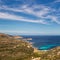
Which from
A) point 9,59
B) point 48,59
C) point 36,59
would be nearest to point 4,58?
point 9,59

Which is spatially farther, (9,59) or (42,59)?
(9,59)

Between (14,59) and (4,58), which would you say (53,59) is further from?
(4,58)

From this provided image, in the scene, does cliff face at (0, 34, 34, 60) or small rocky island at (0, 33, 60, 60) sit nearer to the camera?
small rocky island at (0, 33, 60, 60)

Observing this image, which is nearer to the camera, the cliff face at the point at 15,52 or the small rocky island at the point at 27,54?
the small rocky island at the point at 27,54

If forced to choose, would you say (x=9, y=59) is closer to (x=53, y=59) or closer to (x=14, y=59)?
(x=14, y=59)

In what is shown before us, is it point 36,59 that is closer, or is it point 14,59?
point 36,59

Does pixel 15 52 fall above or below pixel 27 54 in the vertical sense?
above

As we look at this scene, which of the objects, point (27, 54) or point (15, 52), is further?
point (15, 52)

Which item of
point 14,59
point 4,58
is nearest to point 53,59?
point 14,59

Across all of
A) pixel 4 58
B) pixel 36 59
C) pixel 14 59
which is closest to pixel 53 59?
pixel 36 59
